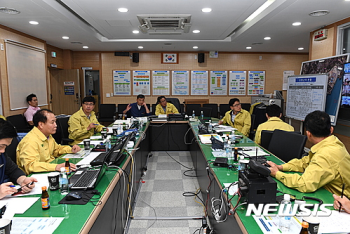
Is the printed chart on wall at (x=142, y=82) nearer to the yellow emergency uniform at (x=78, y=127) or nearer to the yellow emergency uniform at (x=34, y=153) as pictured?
the yellow emergency uniform at (x=78, y=127)

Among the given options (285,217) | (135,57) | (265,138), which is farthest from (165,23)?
(285,217)

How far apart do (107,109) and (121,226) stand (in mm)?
5071

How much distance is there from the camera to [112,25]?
478cm

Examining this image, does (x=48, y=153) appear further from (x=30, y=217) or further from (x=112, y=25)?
(x=112, y=25)

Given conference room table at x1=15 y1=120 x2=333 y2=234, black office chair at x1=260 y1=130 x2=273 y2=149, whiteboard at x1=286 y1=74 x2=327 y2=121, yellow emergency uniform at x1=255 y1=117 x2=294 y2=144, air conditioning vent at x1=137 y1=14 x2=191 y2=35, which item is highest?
air conditioning vent at x1=137 y1=14 x2=191 y2=35

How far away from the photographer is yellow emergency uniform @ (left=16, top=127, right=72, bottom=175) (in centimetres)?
198

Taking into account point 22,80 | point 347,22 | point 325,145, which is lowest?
point 325,145

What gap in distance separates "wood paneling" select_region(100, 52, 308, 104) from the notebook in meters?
6.16

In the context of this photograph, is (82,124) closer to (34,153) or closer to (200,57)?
(34,153)

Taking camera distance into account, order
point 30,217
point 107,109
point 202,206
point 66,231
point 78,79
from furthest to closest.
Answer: point 78,79 < point 107,109 < point 202,206 < point 30,217 < point 66,231

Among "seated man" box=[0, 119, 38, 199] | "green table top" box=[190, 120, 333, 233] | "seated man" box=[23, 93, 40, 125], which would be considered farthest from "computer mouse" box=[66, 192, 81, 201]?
"seated man" box=[23, 93, 40, 125]

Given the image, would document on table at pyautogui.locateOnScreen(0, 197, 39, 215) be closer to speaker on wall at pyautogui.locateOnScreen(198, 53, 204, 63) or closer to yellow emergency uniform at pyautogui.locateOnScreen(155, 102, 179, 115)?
yellow emergency uniform at pyautogui.locateOnScreen(155, 102, 179, 115)

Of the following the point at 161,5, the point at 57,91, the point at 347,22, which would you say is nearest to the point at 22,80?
the point at 57,91

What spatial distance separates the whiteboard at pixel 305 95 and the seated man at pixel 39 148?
4.24 metres
